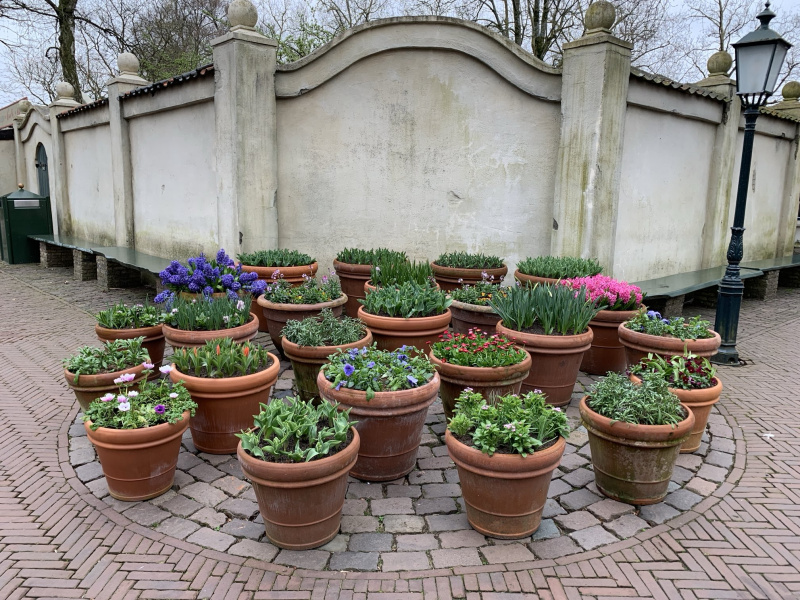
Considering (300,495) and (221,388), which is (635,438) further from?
(221,388)

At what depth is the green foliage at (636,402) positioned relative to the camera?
11.2ft

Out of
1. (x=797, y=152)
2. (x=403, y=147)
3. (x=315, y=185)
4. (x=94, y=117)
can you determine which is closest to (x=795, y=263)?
(x=797, y=152)

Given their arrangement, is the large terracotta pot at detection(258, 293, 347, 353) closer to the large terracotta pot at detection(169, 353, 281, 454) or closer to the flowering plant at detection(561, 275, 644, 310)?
the large terracotta pot at detection(169, 353, 281, 454)

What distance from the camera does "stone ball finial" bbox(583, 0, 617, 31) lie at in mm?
6727

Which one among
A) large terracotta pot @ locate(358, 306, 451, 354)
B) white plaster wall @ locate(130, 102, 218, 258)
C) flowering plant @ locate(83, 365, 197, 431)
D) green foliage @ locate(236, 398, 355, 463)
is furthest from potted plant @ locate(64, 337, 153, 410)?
white plaster wall @ locate(130, 102, 218, 258)

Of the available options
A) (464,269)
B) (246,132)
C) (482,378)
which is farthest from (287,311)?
(246,132)

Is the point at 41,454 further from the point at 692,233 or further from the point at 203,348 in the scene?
the point at 692,233

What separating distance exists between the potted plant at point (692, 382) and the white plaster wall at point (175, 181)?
600 cm

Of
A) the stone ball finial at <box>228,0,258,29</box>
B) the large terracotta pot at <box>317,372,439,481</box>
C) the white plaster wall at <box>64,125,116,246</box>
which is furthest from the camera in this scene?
the white plaster wall at <box>64,125,116,246</box>

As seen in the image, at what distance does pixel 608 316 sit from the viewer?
550 centimetres

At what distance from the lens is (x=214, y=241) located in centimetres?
810

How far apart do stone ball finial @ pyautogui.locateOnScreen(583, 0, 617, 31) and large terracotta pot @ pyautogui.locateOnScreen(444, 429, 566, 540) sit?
565 cm

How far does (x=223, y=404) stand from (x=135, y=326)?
1697mm

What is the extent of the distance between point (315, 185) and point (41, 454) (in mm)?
4777
